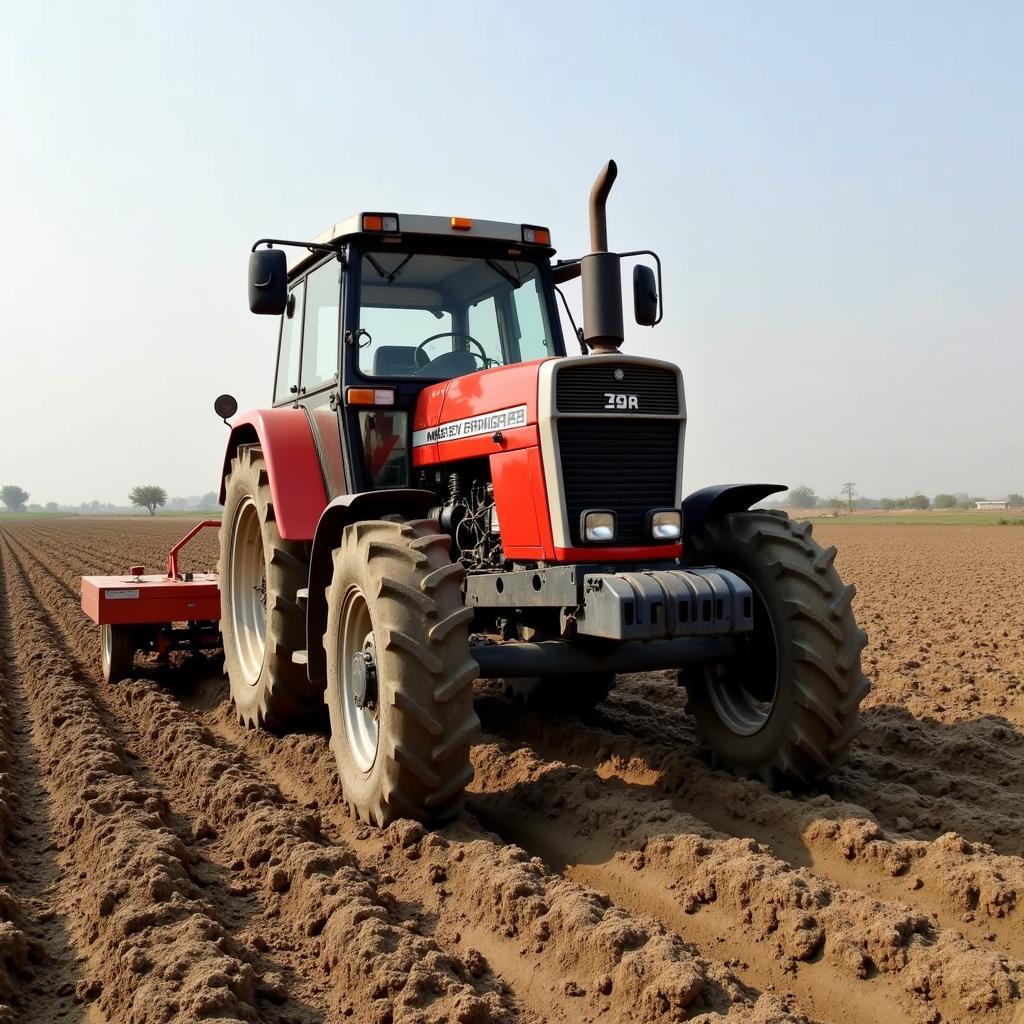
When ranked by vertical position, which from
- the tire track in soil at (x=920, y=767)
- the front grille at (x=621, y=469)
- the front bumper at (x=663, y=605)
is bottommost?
the tire track in soil at (x=920, y=767)

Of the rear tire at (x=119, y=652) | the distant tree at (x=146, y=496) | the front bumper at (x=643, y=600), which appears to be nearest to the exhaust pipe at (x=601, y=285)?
the front bumper at (x=643, y=600)

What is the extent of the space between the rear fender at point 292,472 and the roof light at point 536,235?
1.61 m

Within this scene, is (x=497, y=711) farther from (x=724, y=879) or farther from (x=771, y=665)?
(x=724, y=879)

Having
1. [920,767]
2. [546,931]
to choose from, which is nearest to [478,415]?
[546,931]

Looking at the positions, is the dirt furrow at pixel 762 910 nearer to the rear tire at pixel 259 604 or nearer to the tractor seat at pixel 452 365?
the rear tire at pixel 259 604

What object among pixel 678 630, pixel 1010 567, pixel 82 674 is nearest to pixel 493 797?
pixel 678 630

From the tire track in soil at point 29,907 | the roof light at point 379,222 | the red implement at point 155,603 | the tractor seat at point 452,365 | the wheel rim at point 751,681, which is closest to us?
the tire track in soil at point 29,907

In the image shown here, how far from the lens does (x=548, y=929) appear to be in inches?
135

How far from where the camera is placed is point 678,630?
4.31 meters

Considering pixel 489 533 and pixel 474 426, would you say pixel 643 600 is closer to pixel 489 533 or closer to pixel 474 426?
pixel 489 533

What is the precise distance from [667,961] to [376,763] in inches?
67.5

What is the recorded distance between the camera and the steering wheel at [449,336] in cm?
578

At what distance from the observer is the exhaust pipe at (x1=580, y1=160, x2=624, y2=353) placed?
190 inches

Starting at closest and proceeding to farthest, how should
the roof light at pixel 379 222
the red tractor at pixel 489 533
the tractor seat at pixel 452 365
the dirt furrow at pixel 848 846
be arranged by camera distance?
the dirt furrow at pixel 848 846, the red tractor at pixel 489 533, the roof light at pixel 379 222, the tractor seat at pixel 452 365
